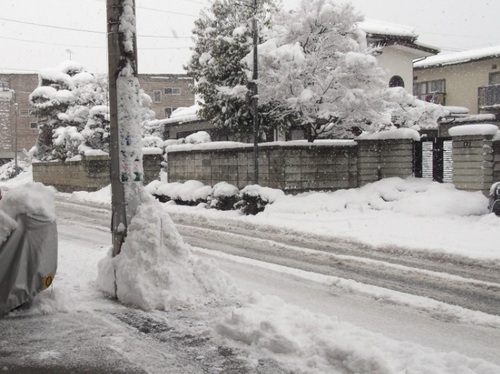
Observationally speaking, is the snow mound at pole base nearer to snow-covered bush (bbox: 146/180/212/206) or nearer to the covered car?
the covered car

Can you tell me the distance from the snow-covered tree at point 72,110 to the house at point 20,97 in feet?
61.9

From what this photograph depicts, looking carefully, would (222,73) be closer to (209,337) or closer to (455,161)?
(455,161)

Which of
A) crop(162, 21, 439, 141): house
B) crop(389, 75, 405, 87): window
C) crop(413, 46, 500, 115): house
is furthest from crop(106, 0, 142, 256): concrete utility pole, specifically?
crop(413, 46, 500, 115): house

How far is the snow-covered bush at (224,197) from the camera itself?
15.8m

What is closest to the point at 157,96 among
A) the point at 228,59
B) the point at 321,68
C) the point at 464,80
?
the point at 464,80

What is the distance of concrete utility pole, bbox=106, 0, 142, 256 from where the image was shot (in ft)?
19.6

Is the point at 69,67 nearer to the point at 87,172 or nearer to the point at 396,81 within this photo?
the point at 87,172

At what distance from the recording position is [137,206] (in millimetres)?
6035

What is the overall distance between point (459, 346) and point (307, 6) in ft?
41.6

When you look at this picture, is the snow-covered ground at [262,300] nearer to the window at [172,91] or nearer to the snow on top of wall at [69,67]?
the snow on top of wall at [69,67]

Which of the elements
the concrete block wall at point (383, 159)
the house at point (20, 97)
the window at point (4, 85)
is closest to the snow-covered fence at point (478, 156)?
the concrete block wall at point (383, 159)

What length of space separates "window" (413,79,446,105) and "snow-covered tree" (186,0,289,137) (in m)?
14.1

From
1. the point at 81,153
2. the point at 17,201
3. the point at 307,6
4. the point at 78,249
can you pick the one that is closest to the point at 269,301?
the point at 17,201

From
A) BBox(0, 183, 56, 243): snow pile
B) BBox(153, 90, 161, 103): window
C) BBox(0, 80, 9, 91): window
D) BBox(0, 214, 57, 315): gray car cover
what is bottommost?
BBox(0, 214, 57, 315): gray car cover
